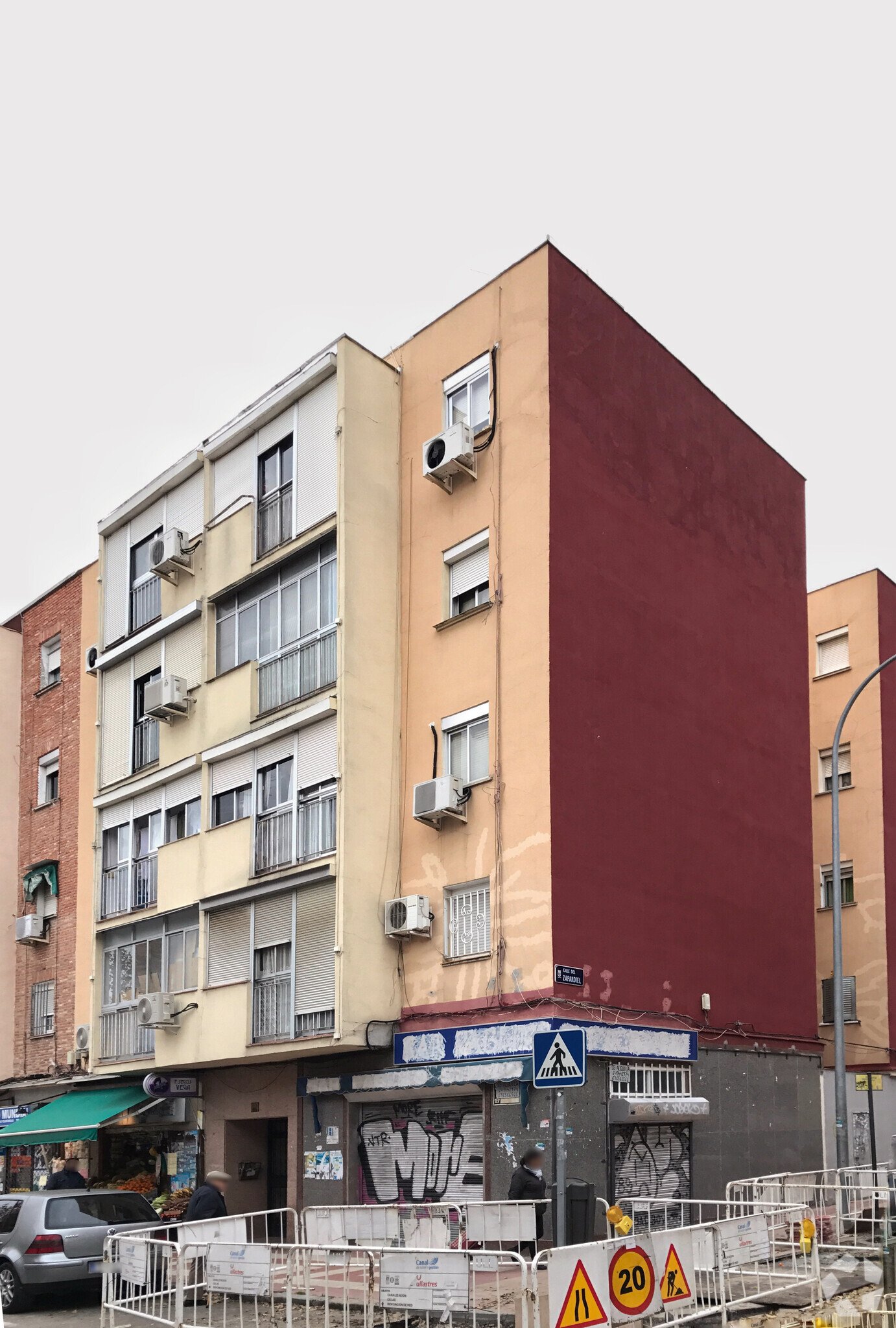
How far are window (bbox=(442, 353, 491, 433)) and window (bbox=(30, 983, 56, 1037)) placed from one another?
1528cm

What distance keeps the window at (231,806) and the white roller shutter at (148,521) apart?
18.6 ft

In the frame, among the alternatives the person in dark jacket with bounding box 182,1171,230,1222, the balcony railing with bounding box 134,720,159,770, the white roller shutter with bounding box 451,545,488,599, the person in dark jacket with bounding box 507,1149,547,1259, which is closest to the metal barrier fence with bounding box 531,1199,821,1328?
the person in dark jacket with bounding box 507,1149,547,1259

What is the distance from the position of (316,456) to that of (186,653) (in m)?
4.72

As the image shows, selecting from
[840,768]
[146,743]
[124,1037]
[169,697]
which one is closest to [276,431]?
[169,697]

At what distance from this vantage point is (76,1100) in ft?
86.4

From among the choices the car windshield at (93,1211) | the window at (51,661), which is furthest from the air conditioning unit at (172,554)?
the car windshield at (93,1211)

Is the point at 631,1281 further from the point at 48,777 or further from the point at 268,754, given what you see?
the point at 48,777

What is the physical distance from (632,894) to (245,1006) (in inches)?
239

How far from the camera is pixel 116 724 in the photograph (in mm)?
27406

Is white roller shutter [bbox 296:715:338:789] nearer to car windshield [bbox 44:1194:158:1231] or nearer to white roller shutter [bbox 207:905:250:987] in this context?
white roller shutter [bbox 207:905:250:987]

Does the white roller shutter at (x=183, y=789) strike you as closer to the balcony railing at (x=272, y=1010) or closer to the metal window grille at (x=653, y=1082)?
the balcony railing at (x=272, y=1010)

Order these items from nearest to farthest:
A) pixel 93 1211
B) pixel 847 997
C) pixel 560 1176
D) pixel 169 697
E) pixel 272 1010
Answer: pixel 560 1176 → pixel 93 1211 → pixel 272 1010 → pixel 169 697 → pixel 847 997

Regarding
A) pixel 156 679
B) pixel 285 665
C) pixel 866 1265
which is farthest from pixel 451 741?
pixel 866 1265

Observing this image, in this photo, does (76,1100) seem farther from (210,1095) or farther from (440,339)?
(440,339)
